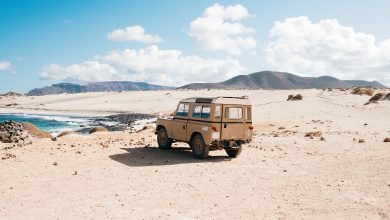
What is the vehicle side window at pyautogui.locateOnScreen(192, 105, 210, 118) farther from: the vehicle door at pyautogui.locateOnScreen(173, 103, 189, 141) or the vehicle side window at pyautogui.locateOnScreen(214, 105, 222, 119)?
the vehicle door at pyautogui.locateOnScreen(173, 103, 189, 141)

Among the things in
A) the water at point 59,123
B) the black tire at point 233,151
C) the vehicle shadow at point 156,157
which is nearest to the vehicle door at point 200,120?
the vehicle shadow at point 156,157

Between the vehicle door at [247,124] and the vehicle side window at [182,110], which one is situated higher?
the vehicle side window at [182,110]

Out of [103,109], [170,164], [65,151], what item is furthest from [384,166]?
[103,109]

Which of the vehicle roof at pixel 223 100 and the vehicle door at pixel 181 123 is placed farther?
the vehicle door at pixel 181 123

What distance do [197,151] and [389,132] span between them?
1608 cm

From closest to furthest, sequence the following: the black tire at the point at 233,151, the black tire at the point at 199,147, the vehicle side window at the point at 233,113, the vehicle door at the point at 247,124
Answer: the vehicle side window at the point at 233,113 → the black tire at the point at 199,147 → the vehicle door at the point at 247,124 → the black tire at the point at 233,151

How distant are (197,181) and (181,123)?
5.70 metres

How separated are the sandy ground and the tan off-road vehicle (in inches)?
30.2

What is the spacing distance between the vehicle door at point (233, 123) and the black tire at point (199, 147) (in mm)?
961

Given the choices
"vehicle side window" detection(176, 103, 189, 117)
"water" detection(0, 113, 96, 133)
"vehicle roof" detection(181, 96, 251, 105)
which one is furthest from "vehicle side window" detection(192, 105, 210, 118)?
"water" detection(0, 113, 96, 133)

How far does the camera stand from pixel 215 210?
1054 cm

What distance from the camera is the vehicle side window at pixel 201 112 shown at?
1766cm

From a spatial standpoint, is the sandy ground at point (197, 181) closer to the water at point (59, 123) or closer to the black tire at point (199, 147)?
the black tire at point (199, 147)

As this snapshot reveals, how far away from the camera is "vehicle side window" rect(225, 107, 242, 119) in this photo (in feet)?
58.1
